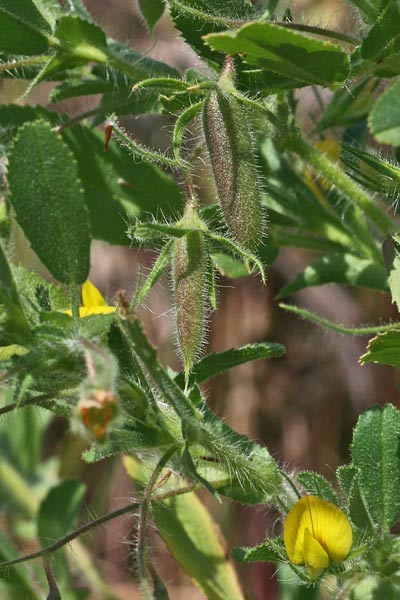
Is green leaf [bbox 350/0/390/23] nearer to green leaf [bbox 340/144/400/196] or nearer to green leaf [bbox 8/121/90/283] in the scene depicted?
green leaf [bbox 340/144/400/196]

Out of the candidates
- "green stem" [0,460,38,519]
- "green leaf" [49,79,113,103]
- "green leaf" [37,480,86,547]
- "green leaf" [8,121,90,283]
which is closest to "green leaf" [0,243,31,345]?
"green leaf" [8,121,90,283]

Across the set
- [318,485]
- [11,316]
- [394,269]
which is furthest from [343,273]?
[11,316]

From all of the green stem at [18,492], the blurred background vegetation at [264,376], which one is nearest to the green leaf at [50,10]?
the green stem at [18,492]

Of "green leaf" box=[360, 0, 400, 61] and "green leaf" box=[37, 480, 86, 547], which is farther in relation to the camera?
"green leaf" box=[37, 480, 86, 547]

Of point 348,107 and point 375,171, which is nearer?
point 375,171

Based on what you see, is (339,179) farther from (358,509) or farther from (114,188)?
(358,509)

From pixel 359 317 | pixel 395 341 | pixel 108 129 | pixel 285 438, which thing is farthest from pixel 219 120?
pixel 285 438

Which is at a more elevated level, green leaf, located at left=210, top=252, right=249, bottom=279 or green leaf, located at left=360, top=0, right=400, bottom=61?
green leaf, located at left=360, top=0, right=400, bottom=61
